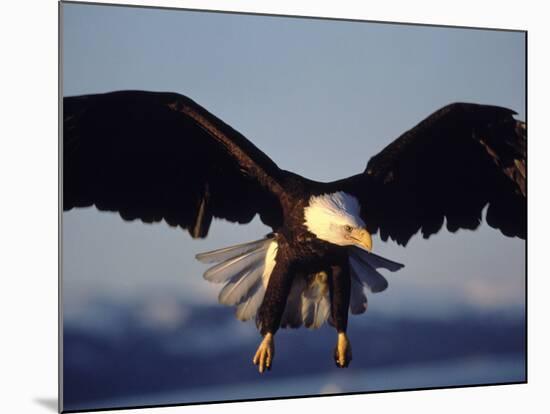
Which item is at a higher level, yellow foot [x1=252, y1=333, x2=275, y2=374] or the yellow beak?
the yellow beak

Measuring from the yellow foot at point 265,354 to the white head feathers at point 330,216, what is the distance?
0.58 metres

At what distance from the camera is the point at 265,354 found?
18.6 ft

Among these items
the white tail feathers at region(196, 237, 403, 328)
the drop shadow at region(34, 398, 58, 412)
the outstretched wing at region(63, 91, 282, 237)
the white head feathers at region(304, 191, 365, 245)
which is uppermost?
the outstretched wing at region(63, 91, 282, 237)

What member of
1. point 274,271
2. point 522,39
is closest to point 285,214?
point 274,271

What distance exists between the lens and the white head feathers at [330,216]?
572 cm

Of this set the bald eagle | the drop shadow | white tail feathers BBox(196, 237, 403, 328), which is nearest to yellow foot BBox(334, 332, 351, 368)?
the bald eagle

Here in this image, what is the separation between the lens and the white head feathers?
5.72 meters

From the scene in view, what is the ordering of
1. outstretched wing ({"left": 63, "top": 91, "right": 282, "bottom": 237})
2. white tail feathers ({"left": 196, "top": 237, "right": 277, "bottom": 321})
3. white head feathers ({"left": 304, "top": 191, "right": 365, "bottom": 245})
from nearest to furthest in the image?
outstretched wing ({"left": 63, "top": 91, "right": 282, "bottom": 237}) → white tail feathers ({"left": 196, "top": 237, "right": 277, "bottom": 321}) → white head feathers ({"left": 304, "top": 191, "right": 365, "bottom": 245})

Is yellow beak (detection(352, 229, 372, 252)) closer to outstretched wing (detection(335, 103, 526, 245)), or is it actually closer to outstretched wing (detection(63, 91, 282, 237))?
outstretched wing (detection(335, 103, 526, 245))

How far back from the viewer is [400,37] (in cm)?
595

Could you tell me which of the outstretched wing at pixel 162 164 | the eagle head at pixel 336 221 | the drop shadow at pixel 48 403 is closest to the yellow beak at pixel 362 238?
the eagle head at pixel 336 221

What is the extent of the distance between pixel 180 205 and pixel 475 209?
165 cm

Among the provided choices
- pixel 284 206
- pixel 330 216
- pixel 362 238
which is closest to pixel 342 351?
pixel 362 238

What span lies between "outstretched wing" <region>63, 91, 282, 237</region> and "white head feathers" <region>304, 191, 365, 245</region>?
0.18 metres
